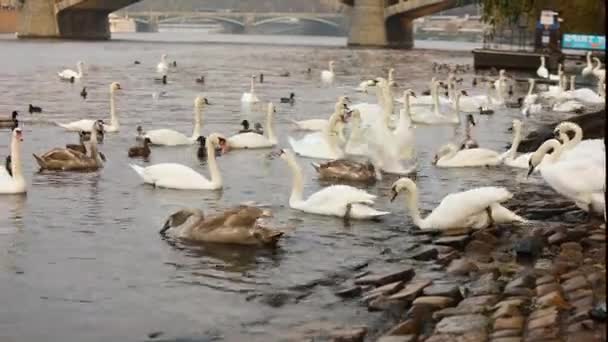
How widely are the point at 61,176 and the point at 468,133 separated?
431 inches

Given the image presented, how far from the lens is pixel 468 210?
1337cm

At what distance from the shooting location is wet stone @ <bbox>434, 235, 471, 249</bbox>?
42.2ft

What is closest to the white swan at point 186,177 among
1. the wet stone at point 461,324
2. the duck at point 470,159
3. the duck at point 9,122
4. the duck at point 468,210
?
the duck at point 468,210

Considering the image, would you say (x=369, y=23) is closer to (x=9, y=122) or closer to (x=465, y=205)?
(x=9, y=122)

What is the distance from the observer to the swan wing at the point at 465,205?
13320 millimetres

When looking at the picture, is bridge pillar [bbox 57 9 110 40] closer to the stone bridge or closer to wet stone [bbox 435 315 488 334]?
the stone bridge

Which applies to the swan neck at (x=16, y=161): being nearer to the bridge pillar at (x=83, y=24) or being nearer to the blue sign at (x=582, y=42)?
the blue sign at (x=582, y=42)

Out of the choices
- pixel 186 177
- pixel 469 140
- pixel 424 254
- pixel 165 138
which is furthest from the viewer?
pixel 469 140

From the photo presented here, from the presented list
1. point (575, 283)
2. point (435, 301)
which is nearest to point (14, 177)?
point (435, 301)

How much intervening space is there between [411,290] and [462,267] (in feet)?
4.23

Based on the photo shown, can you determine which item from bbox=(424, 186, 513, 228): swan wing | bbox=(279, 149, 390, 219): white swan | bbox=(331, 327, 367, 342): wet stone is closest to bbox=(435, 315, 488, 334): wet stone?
bbox=(331, 327, 367, 342): wet stone

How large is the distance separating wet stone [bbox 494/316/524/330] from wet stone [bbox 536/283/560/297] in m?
0.89

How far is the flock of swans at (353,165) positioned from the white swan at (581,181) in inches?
0.5

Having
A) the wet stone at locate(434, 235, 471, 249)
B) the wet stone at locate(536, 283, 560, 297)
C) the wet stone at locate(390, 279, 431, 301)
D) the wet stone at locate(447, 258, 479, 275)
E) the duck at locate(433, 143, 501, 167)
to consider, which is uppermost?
the wet stone at locate(536, 283, 560, 297)
